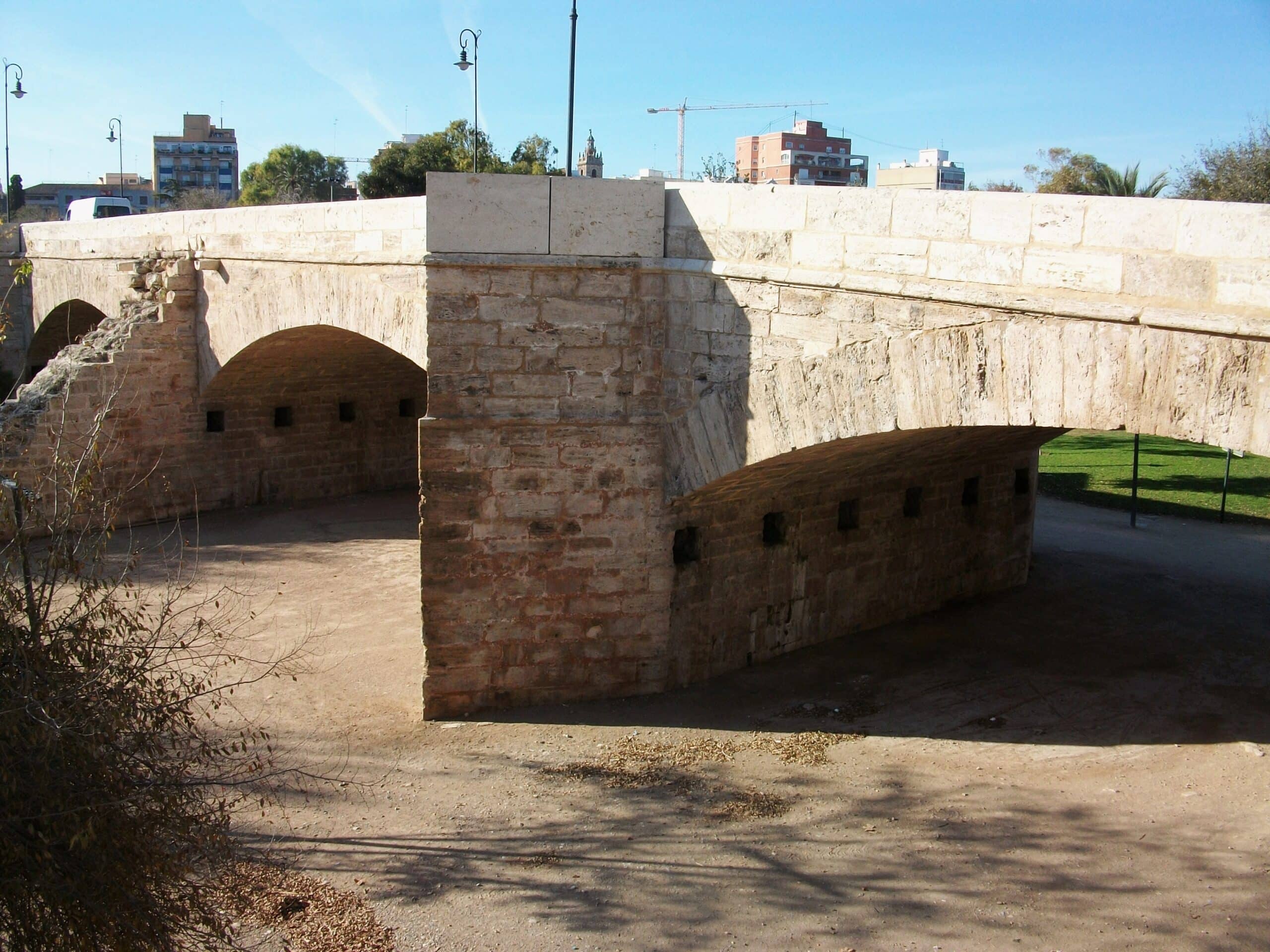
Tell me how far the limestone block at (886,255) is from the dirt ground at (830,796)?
2.90 m

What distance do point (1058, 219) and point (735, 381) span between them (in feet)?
7.28

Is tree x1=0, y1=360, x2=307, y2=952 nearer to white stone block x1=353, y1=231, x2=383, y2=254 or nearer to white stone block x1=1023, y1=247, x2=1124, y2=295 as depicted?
white stone block x1=1023, y1=247, x2=1124, y2=295

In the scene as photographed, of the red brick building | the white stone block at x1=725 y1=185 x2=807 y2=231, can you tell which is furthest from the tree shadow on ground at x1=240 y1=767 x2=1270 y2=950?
the red brick building

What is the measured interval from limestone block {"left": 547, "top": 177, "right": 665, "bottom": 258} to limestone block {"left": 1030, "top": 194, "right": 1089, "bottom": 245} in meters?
2.63

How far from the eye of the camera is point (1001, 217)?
5.22 m

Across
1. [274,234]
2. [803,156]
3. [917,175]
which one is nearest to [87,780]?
[274,234]

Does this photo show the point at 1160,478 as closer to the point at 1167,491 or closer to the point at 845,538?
the point at 1167,491

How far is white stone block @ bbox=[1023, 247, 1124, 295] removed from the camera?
476cm

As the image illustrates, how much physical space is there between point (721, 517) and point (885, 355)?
7.53 ft

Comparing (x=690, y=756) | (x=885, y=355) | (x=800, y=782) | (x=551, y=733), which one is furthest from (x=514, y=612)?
(x=885, y=355)

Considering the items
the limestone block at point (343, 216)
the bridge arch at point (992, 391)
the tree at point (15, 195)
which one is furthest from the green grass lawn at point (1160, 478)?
the tree at point (15, 195)

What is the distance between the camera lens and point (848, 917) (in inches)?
196

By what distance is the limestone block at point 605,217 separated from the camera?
7020 millimetres

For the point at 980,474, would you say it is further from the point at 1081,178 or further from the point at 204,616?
the point at 1081,178
